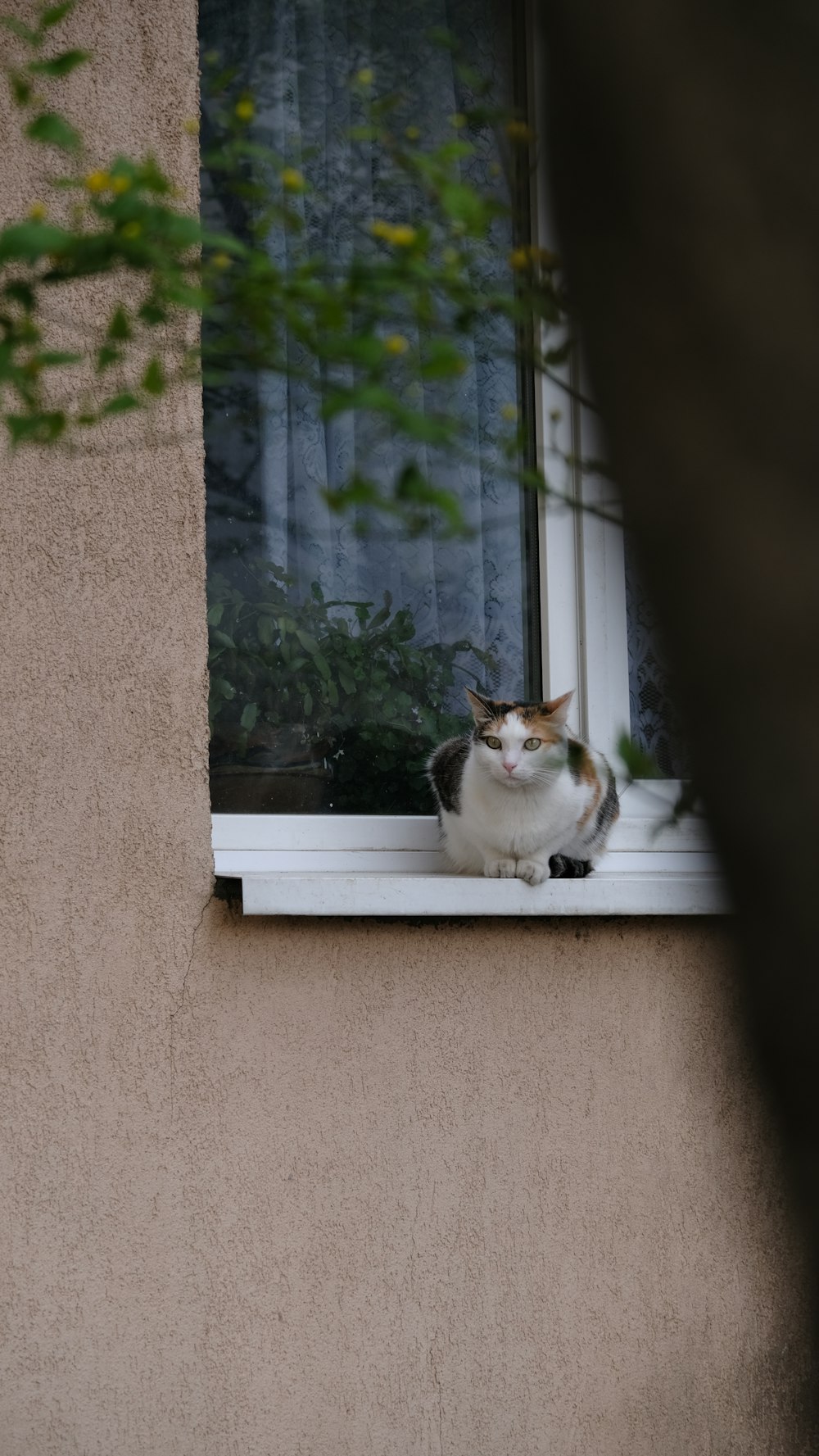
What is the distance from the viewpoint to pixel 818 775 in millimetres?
477

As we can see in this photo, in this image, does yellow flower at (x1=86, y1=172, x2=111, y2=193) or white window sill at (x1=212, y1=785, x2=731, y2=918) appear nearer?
yellow flower at (x1=86, y1=172, x2=111, y2=193)

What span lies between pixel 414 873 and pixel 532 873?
0.28 m

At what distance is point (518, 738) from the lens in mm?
2611

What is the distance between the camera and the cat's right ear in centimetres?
268

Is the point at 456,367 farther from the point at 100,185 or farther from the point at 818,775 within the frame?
the point at 818,775

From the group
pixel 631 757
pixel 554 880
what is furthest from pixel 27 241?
pixel 554 880

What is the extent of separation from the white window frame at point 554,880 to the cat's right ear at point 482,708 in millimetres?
253

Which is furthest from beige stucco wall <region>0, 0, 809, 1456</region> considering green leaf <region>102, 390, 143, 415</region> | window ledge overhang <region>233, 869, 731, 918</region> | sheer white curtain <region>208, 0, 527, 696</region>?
green leaf <region>102, 390, 143, 415</region>

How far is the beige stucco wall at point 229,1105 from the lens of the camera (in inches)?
94.3

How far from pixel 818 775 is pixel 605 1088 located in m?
2.28

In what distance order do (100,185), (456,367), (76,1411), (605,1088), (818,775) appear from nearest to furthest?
(818,775) → (456,367) → (100,185) → (76,1411) → (605,1088)

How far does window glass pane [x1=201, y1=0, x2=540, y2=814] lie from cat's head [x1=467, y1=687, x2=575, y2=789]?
24 cm

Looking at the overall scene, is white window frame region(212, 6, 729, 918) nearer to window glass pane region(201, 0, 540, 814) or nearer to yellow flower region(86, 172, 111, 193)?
window glass pane region(201, 0, 540, 814)

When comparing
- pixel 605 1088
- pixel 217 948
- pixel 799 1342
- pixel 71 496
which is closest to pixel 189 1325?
pixel 217 948
